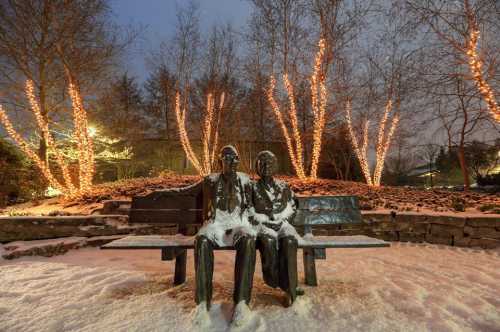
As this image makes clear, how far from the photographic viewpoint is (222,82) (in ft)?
41.4

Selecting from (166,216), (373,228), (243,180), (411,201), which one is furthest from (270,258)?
(411,201)

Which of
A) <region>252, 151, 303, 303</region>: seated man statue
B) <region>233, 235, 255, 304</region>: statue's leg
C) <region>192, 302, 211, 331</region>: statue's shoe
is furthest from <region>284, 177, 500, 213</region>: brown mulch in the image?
<region>192, 302, 211, 331</region>: statue's shoe

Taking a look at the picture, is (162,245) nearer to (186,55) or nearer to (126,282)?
(126,282)

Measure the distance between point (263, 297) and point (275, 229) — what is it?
26.0 inches

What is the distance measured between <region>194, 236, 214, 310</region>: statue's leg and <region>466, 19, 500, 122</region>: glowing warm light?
7.51 m

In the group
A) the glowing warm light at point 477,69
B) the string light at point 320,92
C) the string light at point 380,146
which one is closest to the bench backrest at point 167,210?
the string light at point 320,92

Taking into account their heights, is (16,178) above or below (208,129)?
below

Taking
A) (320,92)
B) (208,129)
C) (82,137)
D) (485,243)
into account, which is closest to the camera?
(485,243)

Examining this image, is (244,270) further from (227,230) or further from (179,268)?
(179,268)

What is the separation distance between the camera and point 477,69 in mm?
6648

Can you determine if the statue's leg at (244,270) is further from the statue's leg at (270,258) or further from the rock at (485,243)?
the rock at (485,243)

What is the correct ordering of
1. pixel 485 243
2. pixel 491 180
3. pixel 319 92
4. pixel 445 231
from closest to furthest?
pixel 485 243 < pixel 445 231 < pixel 319 92 < pixel 491 180

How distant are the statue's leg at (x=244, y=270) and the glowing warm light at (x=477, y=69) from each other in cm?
721

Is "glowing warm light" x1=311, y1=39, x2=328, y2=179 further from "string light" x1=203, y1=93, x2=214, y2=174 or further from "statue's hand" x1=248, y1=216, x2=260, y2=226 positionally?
"statue's hand" x1=248, y1=216, x2=260, y2=226
